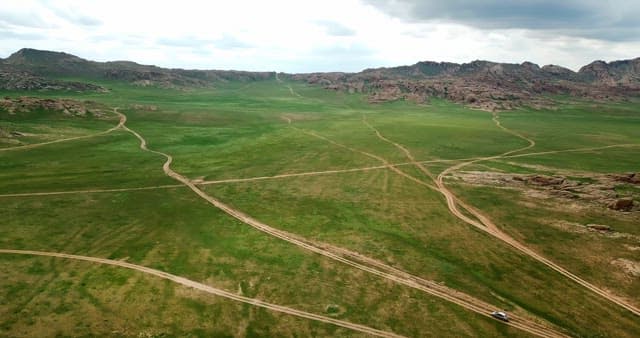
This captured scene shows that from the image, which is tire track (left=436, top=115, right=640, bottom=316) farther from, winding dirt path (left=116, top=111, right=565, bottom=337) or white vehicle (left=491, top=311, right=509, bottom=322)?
white vehicle (left=491, top=311, right=509, bottom=322)

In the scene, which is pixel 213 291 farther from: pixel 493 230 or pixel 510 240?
pixel 493 230

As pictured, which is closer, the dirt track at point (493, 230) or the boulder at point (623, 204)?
the dirt track at point (493, 230)

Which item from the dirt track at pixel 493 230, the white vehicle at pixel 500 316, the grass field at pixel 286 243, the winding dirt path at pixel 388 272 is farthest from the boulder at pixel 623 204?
the white vehicle at pixel 500 316

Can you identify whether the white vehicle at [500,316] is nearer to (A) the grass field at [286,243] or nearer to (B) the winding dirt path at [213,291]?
(A) the grass field at [286,243]

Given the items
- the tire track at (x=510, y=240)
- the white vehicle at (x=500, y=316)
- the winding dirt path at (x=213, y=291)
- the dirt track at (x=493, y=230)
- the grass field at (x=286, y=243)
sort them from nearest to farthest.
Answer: the winding dirt path at (x=213, y=291), the grass field at (x=286, y=243), the white vehicle at (x=500, y=316), the tire track at (x=510, y=240), the dirt track at (x=493, y=230)

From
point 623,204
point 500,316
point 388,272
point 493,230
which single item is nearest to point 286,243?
point 388,272

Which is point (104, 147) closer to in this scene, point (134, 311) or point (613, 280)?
point (134, 311)

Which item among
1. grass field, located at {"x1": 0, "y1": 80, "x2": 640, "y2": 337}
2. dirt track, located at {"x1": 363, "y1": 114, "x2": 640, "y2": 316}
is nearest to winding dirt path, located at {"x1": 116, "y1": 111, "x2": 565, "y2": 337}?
grass field, located at {"x1": 0, "y1": 80, "x2": 640, "y2": 337}

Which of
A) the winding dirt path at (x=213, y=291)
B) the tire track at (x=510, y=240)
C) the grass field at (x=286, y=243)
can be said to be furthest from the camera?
the tire track at (x=510, y=240)
